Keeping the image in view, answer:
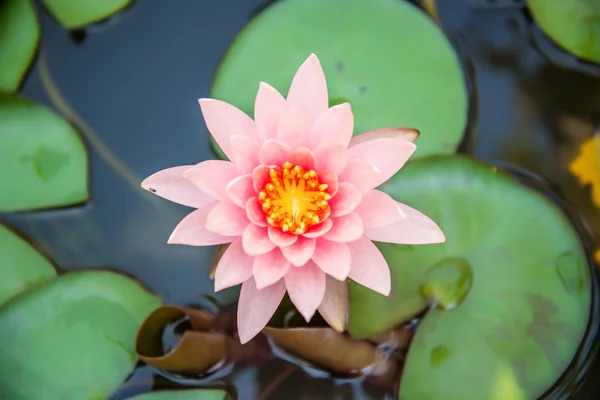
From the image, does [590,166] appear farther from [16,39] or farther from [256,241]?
[16,39]

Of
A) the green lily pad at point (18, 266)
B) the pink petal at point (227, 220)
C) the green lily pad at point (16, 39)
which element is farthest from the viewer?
the green lily pad at point (16, 39)

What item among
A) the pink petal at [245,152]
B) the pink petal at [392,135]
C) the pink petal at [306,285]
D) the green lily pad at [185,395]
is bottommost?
the green lily pad at [185,395]

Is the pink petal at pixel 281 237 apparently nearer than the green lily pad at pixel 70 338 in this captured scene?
Yes

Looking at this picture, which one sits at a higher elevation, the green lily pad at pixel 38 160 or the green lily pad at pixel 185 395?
the green lily pad at pixel 38 160

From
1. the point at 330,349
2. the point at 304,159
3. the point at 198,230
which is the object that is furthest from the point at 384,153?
the point at 330,349

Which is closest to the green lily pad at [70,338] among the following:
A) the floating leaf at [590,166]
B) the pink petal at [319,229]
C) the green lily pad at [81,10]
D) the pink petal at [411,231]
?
the pink petal at [319,229]

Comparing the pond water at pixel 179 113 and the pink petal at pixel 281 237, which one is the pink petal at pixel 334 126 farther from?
the pond water at pixel 179 113

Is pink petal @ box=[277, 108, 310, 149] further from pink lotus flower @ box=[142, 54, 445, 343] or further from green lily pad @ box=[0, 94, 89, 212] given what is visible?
green lily pad @ box=[0, 94, 89, 212]
